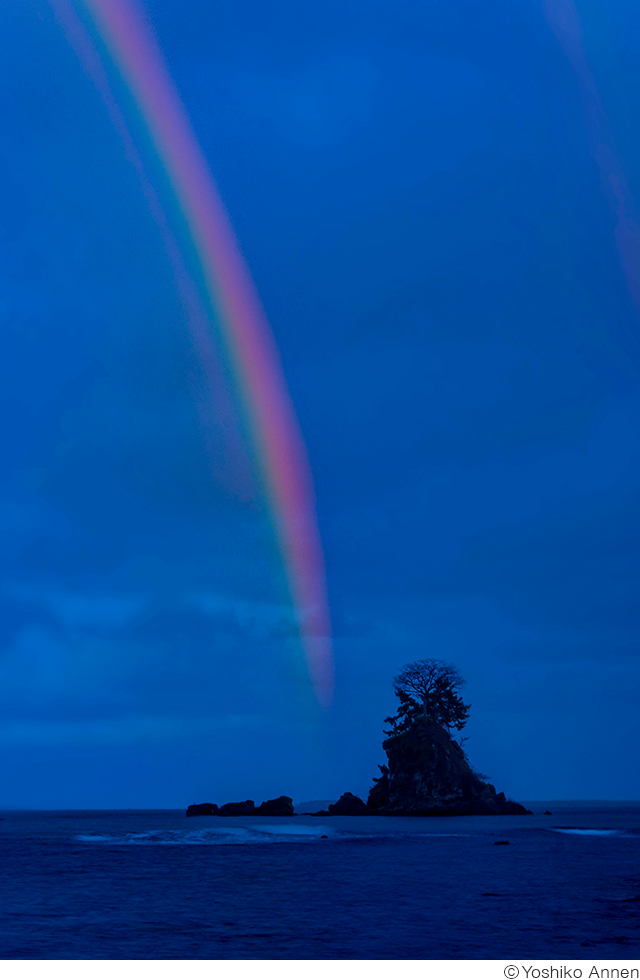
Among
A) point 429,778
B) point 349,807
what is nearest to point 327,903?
point 429,778

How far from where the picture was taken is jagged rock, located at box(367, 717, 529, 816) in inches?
5920

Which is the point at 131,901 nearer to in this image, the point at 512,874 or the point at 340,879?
the point at 340,879

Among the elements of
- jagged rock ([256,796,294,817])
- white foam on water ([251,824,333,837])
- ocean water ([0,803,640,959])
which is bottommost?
ocean water ([0,803,640,959])

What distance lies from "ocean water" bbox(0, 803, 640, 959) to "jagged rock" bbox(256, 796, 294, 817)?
104 metres

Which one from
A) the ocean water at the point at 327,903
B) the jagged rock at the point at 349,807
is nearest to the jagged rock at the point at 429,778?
the jagged rock at the point at 349,807

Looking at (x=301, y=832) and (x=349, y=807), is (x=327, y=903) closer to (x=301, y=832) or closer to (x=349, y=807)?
(x=301, y=832)

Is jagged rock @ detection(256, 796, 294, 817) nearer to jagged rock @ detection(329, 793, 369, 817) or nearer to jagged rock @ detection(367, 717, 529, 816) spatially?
jagged rock @ detection(329, 793, 369, 817)

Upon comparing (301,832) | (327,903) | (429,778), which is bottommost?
(327,903)

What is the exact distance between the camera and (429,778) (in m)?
153

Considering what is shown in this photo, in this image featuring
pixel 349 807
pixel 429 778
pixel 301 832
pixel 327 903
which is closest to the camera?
pixel 327 903

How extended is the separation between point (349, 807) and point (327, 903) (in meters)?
142

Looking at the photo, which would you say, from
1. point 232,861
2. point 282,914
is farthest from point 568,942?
point 232,861

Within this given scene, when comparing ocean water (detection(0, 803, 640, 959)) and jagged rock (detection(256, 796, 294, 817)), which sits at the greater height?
jagged rock (detection(256, 796, 294, 817))

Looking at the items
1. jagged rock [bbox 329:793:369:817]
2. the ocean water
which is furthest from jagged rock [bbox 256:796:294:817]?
the ocean water
